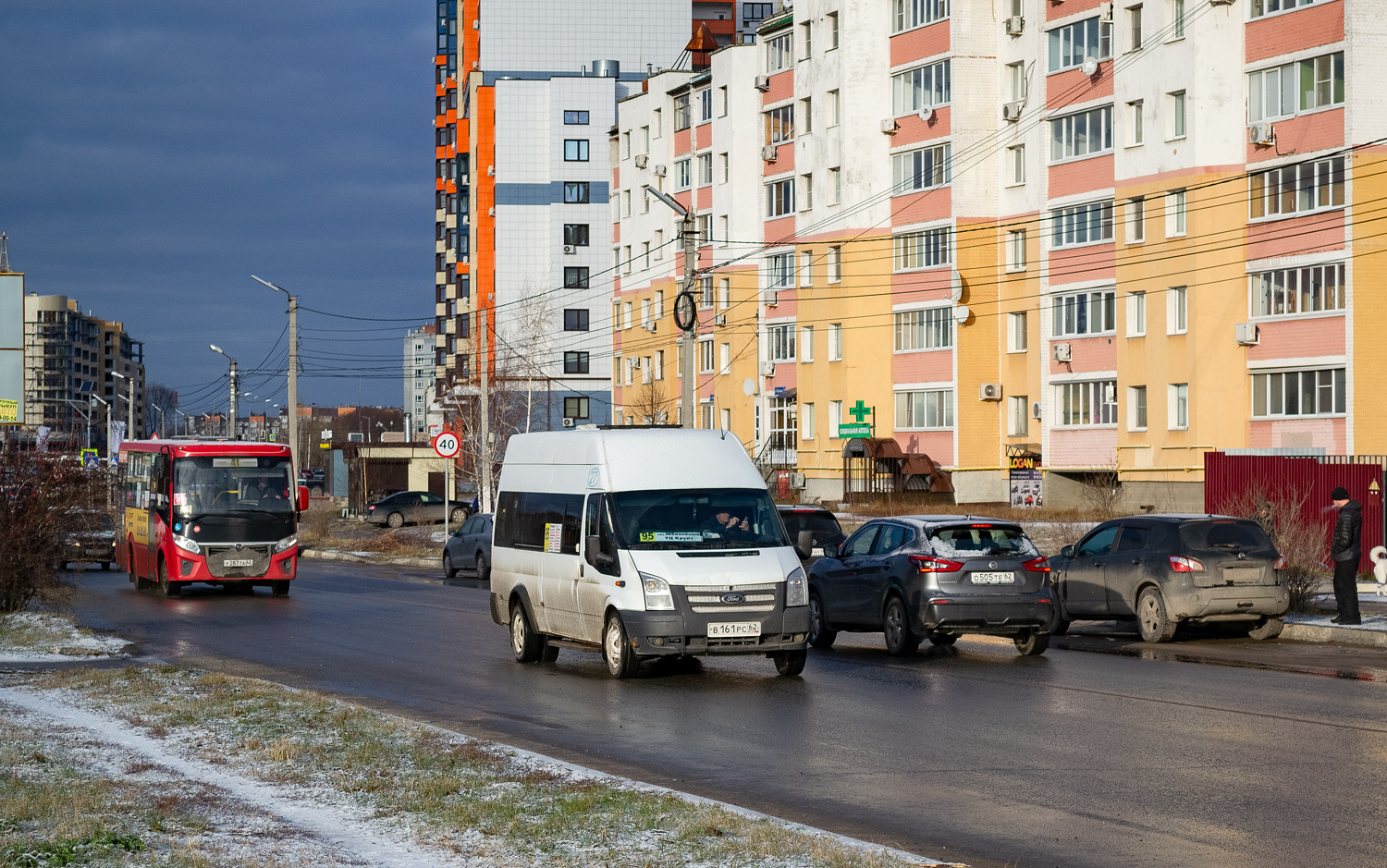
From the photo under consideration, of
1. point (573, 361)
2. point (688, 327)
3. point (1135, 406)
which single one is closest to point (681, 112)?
point (573, 361)

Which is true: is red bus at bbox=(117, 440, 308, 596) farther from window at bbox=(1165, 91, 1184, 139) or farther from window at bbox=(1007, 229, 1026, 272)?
window at bbox=(1007, 229, 1026, 272)

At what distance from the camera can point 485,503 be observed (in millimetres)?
55281

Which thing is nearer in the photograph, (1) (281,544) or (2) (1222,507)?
(2) (1222,507)

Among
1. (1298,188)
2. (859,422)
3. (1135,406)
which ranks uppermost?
(1298,188)

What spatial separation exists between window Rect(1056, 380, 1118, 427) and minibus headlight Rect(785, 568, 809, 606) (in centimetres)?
4188

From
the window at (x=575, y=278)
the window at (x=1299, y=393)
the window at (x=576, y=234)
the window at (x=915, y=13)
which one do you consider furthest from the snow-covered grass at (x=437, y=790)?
the window at (x=576, y=234)

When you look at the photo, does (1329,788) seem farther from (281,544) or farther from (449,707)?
(281,544)

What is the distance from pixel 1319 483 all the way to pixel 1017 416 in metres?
33.7

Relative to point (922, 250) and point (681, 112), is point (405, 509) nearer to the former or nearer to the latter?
point (922, 250)

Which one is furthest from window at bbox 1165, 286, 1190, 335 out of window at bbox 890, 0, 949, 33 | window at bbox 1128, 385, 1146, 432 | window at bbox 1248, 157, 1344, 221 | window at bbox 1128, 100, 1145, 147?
window at bbox 890, 0, 949, 33

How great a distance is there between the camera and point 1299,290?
1911 inches

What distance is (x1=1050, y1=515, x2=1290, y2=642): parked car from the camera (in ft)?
62.6

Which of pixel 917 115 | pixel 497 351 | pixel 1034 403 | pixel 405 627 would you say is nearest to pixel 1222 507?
pixel 405 627

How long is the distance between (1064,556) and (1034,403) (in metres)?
38.7
